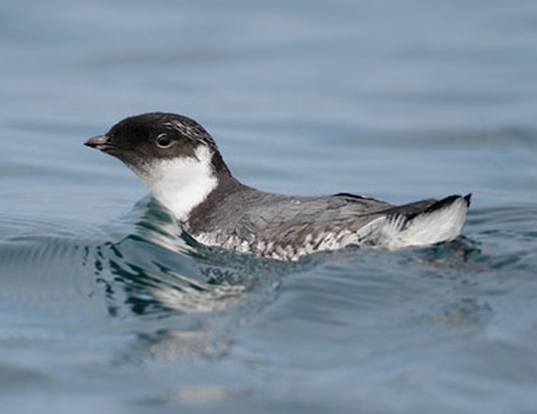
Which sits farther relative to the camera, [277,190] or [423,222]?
[277,190]

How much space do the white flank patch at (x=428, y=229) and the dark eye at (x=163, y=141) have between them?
7.23 ft

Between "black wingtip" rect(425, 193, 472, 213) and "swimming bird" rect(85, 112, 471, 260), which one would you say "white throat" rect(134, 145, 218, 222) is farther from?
"black wingtip" rect(425, 193, 472, 213)

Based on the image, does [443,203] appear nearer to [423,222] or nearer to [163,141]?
[423,222]

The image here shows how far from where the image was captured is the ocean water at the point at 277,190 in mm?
8312

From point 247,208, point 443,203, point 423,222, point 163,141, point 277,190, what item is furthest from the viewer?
point 277,190

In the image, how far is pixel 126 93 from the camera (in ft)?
58.5

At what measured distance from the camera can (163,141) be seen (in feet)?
38.5

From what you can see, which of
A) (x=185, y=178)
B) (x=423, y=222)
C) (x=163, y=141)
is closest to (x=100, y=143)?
(x=163, y=141)

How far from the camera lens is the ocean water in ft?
27.3

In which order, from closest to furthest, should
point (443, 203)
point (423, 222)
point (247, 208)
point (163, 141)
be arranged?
point (443, 203) → point (423, 222) → point (247, 208) → point (163, 141)

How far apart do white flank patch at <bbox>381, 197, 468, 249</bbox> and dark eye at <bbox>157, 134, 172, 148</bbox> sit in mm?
2204

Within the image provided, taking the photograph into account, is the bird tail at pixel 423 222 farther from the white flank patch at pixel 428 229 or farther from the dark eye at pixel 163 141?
the dark eye at pixel 163 141

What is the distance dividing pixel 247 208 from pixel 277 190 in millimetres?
3242

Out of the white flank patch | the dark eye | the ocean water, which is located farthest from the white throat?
the white flank patch
